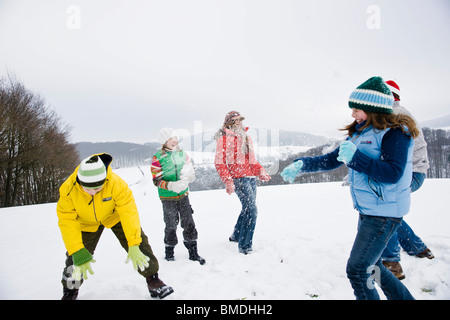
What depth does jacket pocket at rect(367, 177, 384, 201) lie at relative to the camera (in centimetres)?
192

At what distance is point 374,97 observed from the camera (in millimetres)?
1996

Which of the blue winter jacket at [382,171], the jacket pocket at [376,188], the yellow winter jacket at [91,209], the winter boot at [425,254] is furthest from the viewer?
the winter boot at [425,254]

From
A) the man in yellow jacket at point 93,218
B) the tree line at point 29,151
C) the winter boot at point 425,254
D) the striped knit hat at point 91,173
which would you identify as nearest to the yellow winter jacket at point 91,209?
the man in yellow jacket at point 93,218

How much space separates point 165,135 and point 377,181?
297cm

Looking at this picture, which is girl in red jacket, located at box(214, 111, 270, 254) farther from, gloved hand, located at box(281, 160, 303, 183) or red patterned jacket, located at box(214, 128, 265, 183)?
gloved hand, located at box(281, 160, 303, 183)

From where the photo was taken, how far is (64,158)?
3134 centimetres

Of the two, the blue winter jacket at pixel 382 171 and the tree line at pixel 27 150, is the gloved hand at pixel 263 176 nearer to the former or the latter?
the blue winter jacket at pixel 382 171

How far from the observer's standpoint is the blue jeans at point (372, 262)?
1930 mm

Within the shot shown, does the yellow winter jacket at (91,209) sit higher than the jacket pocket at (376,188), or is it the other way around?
the jacket pocket at (376,188)

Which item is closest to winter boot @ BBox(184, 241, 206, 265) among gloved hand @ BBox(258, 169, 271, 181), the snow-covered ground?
the snow-covered ground

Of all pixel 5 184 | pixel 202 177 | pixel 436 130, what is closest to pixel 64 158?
pixel 5 184
